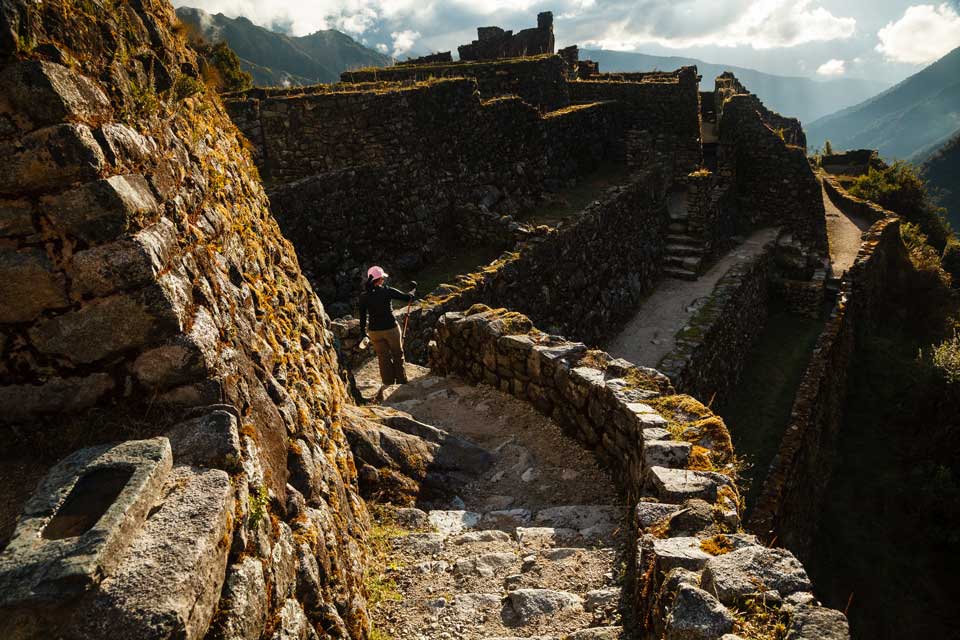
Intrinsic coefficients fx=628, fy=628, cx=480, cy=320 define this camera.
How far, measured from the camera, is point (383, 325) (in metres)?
9.52

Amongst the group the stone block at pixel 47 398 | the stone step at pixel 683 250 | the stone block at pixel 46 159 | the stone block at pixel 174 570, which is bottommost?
the stone step at pixel 683 250

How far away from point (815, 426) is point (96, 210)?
44.5 feet

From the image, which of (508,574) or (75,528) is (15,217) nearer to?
(75,528)

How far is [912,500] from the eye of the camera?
13.2m

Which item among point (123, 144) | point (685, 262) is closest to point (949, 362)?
point (685, 262)

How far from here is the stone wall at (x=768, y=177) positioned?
23188 mm

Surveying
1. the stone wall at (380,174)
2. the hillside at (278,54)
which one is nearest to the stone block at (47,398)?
the stone wall at (380,174)

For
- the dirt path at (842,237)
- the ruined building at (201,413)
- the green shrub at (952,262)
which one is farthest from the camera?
the green shrub at (952,262)

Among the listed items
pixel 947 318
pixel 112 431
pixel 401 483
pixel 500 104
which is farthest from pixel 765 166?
pixel 112 431

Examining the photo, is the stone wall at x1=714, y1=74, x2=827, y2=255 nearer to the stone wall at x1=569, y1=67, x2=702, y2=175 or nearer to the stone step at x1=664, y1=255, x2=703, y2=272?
the stone wall at x1=569, y1=67, x2=702, y2=175

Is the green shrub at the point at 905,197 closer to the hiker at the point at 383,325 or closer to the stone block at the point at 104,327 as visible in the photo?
the hiker at the point at 383,325

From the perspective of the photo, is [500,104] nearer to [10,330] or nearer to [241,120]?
[241,120]

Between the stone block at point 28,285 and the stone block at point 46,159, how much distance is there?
0.30 meters

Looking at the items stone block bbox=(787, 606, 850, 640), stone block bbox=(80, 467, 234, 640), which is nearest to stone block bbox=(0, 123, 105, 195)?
stone block bbox=(80, 467, 234, 640)
